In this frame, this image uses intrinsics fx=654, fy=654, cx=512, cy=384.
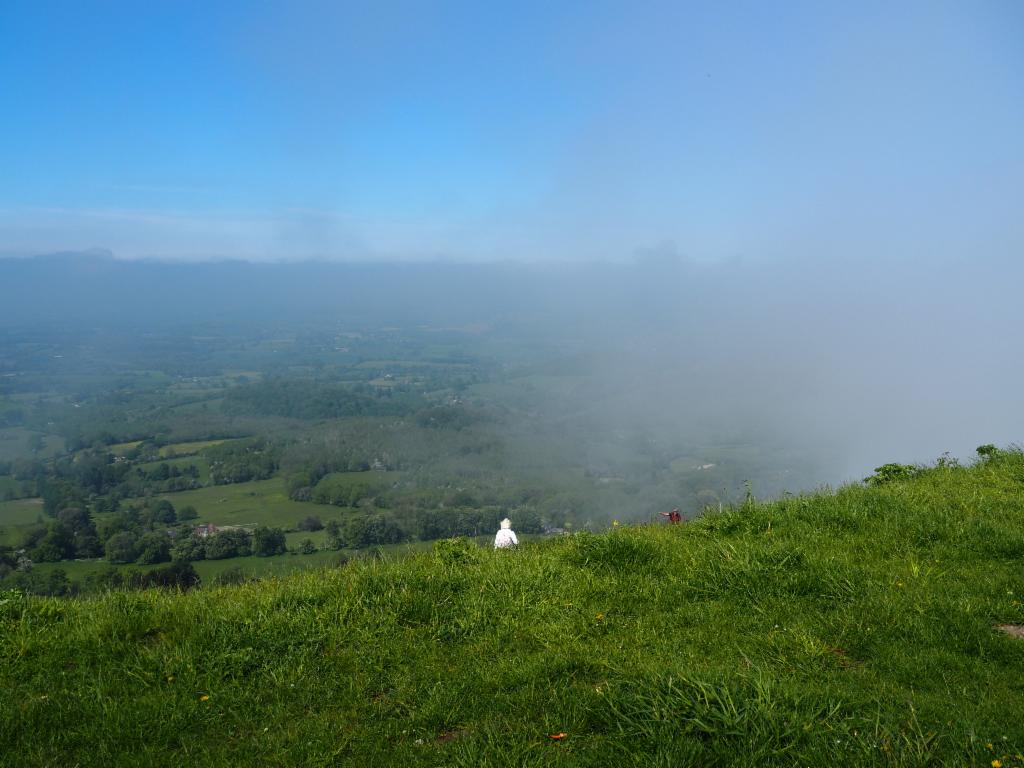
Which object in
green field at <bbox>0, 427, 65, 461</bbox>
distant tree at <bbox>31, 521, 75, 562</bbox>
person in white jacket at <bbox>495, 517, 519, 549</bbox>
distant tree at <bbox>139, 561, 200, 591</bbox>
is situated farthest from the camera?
green field at <bbox>0, 427, 65, 461</bbox>

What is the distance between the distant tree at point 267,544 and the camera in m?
25.7

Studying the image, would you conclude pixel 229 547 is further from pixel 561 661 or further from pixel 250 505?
pixel 561 661

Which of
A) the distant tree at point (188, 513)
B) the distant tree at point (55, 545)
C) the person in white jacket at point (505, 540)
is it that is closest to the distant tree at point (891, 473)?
the person in white jacket at point (505, 540)

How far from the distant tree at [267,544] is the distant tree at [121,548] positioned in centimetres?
444

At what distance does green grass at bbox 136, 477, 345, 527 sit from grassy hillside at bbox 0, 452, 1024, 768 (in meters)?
29.8

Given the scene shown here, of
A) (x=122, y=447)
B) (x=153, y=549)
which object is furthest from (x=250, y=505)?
(x=122, y=447)

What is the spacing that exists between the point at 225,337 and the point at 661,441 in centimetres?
11570

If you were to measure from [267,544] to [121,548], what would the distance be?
5512 mm

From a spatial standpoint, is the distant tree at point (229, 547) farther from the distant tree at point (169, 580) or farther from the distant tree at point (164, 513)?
the distant tree at point (169, 580)

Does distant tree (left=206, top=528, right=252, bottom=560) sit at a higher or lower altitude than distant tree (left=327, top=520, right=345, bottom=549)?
higher

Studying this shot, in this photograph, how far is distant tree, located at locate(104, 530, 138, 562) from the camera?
24.7 meters

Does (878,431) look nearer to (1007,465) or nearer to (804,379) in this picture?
(804,379)

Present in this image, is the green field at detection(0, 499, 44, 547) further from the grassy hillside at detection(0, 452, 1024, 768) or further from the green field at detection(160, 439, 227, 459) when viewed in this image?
the grassy hillside at detection(0, 452, 1024, 768)

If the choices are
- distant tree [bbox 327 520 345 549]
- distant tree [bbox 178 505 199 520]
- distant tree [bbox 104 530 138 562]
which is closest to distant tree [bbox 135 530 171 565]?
distant tree [bbox 104 530 138 562]
